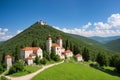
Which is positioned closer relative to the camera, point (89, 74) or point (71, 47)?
point (89, 74)

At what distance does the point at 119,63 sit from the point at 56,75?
41.4 metres

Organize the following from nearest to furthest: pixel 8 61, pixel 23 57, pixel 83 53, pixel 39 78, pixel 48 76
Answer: pixel 39 78 → pixel 48 76 → pixel 8 61 → pixel 23 57 → pixel 83 53

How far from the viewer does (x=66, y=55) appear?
9800 cm

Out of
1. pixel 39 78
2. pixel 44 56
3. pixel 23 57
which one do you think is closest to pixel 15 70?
pixel 39 78

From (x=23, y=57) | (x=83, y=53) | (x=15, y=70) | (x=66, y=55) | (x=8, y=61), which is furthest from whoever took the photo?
(x=83, y=53)

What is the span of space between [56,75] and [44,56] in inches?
1130

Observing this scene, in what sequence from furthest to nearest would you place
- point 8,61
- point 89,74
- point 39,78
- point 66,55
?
1. point 66,55
2. point 8,61
3. point 89,74
4. point 39,78

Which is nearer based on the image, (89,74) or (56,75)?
(56,75)

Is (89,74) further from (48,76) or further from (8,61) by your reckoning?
(8,61)

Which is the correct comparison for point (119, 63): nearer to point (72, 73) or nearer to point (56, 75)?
point (72, 73)

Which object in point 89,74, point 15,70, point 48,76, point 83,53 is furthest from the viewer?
point 83,53

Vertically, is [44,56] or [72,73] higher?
[44,56]

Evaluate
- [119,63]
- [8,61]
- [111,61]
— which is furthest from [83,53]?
[8,61]

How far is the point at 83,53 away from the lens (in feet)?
349
